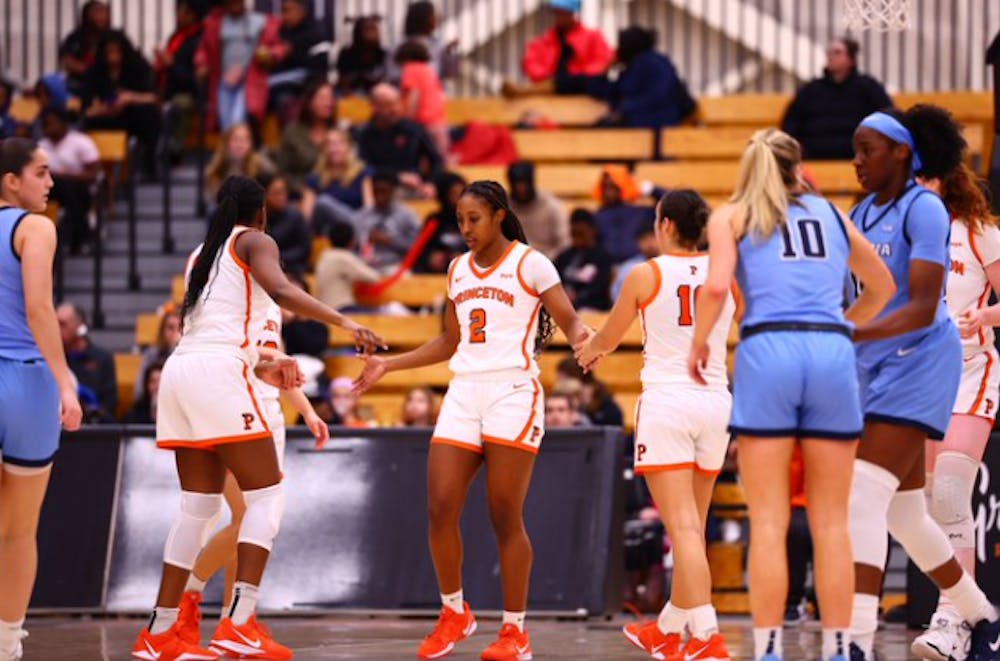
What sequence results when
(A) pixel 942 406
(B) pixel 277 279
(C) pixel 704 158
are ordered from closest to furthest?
1. (A) pixel 942 406
2. (B) pixel 277 279
3. (C) pixel 704 158

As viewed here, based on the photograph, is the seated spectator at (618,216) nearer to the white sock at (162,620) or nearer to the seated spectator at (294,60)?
the seated spectator at (294,60)

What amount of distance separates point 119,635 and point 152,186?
27.9ft

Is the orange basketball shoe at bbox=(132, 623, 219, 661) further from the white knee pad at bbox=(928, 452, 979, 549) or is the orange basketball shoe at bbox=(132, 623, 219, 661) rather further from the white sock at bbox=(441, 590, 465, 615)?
the white knee pad at bbox=(928, 452, 979, 549)

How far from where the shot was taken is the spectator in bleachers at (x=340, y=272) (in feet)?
52.2

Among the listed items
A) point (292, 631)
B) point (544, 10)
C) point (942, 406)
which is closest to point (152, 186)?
point (544, 10)

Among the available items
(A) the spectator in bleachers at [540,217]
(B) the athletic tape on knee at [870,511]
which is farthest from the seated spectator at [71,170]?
(B) the athletic tape on knee at [870,511]

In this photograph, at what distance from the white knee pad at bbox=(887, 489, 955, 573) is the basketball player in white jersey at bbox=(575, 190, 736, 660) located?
1019 millimetres

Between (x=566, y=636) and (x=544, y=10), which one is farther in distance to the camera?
(x=544, y=10)

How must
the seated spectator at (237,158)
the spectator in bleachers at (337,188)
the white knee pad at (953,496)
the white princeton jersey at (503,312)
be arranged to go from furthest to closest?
the seated spectator at (237,158) → the spectator in bleachers at (337,188) → the white princeton jersey at (503,312) → the white knee pad at (953,496)

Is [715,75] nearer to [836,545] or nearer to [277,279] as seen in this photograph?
[277,279]

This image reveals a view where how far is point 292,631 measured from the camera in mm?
11344

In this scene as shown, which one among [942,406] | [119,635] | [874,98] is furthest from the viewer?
[874,98]

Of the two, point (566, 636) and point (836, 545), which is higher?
point (836, 545)

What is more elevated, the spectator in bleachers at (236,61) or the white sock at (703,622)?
the spectator in bleachers at (236,61)
